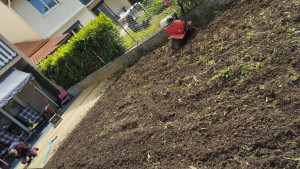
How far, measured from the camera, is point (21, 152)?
295 inches

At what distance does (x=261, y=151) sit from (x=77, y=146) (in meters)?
4.70

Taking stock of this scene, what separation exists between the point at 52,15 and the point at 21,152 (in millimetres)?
11680

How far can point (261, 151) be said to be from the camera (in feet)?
8.64

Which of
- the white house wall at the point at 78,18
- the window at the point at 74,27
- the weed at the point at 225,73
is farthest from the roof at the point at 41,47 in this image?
the weed at the point at 225,73

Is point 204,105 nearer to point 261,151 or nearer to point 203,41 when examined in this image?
point 261,151

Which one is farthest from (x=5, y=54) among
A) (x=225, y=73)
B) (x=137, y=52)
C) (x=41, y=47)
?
(x=225, y=73)

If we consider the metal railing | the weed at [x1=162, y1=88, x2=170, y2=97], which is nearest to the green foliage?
the metal railing

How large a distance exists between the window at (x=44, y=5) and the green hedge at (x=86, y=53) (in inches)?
284

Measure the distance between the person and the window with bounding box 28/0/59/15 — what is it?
11.4 m

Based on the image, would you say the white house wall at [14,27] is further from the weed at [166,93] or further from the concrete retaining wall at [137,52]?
the weed at [166,93]

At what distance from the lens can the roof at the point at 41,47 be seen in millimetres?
13080

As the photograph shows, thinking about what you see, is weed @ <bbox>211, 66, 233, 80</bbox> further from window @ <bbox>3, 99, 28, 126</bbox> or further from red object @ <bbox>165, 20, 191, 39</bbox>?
window @ <bbox>3, 99, 28, 126</bbox>

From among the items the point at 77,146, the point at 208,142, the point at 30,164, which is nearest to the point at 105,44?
the point at 77,146

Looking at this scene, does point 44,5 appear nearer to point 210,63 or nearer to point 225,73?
point 210,63
